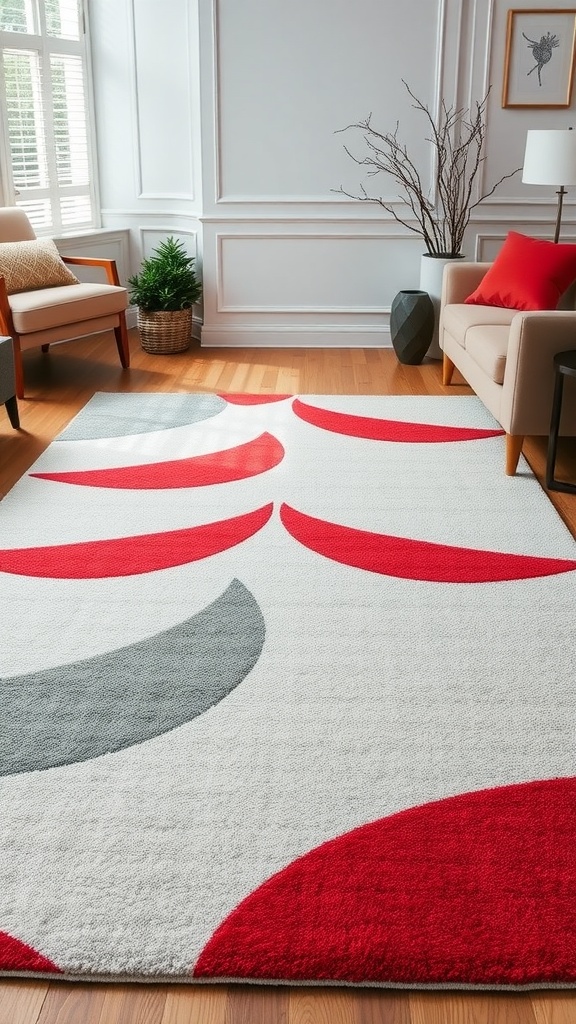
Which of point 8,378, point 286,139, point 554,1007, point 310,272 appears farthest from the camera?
point 310,272

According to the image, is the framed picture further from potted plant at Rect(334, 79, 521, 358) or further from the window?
the window

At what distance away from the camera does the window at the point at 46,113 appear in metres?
5.01

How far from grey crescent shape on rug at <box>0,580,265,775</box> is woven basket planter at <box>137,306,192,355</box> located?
3122 millimetres

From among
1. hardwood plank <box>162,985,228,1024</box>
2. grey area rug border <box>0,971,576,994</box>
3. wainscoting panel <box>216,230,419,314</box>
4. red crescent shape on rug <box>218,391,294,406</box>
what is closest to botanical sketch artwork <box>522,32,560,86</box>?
wainscoting panel <box>216,230,419,314</box>

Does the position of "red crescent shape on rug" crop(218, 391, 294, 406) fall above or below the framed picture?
below

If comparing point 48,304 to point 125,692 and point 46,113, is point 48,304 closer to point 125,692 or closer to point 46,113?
point 46,113

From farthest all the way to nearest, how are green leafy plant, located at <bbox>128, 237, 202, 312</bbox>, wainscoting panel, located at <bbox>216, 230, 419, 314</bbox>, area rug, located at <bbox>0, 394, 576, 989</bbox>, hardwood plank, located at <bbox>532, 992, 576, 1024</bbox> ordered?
wainscoting panel, located at <bbox>216, 230, 419, 314</bbox> → green leafy plant, located at <bbox>128, 237, 202, 312</bbox> → area rug, located at <bbox>0, 394, 576, 989</bbox> → hardwood plank, located at <bbox>532, 992, 576, 1024</bbox>

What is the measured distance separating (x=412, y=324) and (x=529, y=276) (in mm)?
941

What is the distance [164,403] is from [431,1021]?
132 inches

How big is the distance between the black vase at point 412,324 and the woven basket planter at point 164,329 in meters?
1.19

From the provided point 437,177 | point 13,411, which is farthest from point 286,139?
point 13,411

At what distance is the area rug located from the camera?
1.48 meters

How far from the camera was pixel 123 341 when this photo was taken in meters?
4.92

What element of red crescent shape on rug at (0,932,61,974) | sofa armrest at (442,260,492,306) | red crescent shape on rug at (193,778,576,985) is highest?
sofa armrest at (442,260,492,306)
